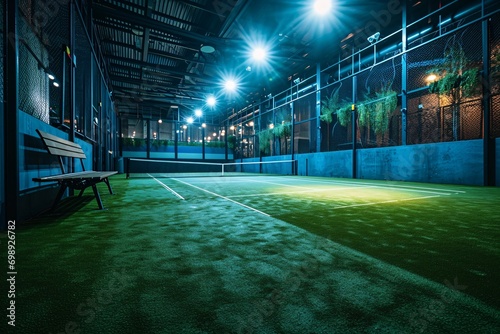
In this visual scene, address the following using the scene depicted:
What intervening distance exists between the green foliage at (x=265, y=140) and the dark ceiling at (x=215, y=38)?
372cm

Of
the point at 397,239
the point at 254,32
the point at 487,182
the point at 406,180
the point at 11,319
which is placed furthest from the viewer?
the point at 254,32

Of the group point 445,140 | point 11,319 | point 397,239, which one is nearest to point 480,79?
point 445,140

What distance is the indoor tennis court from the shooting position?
106 cm

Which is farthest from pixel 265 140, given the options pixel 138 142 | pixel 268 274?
pixel 268 274

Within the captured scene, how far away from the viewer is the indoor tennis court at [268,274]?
106cm

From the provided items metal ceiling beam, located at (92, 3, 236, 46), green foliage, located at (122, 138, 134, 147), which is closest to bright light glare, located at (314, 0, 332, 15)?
metal ceiling beam, located at (92, 3, 236, 46)

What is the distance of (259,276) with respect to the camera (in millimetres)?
1477

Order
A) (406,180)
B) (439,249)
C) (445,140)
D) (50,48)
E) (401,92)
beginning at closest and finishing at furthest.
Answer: (439,249), (50,48), (445,140), (406,180), (401,92)

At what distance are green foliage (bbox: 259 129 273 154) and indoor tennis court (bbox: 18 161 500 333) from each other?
1681cm

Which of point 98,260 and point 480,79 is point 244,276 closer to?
point 98,260

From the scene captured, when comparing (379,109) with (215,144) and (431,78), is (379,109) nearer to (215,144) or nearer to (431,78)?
(431,78)

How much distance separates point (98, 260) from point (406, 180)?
430 inches

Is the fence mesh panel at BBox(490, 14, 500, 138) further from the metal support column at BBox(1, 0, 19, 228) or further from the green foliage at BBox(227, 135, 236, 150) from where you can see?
the green foliage at BBox(227, 135, 236, 150)

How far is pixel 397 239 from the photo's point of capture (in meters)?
2.18
